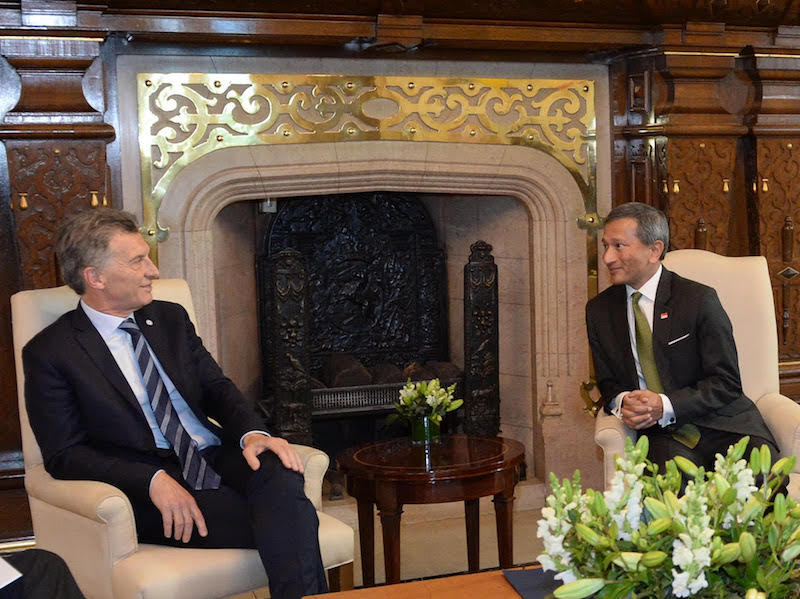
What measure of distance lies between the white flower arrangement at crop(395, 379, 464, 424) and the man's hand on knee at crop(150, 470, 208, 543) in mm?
918

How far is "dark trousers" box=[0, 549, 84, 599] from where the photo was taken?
2299 millimetres

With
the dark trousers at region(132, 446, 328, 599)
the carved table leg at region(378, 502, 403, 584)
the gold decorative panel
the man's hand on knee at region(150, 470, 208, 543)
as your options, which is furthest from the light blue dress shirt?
the gold decorative panel

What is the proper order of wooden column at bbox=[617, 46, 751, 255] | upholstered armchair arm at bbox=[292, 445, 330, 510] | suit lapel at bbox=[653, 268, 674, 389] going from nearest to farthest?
upholstered armchair arm at bbox=[292, 445, 330, 510], suit lapel at bbox=[653, 268, 674, 389], wooden column at bbox=[617, 46, 751, 255]

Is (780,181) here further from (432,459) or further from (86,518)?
(86,518)

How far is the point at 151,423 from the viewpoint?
2893 mm

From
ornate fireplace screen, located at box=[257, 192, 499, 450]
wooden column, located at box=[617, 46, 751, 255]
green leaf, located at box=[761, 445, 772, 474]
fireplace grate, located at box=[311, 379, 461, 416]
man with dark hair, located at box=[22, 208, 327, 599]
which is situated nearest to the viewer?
green leaf, located at box=[761, 445, 772, 474]

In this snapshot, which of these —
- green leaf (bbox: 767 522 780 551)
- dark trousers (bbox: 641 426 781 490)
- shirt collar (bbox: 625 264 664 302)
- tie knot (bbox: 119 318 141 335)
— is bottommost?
dark trousers (bbox: 641 426 781 490)

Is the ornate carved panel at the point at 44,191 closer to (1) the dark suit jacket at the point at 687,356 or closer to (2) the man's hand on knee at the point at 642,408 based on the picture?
(1) the dark suit jacket at the point at 687,356

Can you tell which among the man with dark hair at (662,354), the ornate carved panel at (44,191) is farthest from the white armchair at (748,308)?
the ornate carved panel at (44,191)

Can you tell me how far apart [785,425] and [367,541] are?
4.42 ft

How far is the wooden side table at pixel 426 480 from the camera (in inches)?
121

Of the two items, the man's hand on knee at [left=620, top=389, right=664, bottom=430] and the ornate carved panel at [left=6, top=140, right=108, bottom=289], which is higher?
the ornate carved panel at [left=6, top=140, right=108, bottom=289]

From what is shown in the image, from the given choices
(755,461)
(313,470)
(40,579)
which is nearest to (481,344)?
(313,470)

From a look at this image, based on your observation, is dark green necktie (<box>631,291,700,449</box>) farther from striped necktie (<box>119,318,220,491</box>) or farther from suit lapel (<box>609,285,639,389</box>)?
striped necktie (<box>119,318,220,491</box>)
